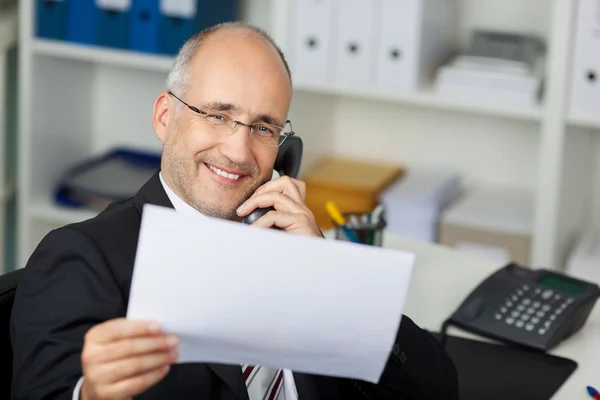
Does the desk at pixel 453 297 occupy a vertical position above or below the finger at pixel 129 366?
below

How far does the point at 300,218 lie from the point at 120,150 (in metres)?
2.13

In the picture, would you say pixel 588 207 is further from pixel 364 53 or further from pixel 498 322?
pixel 498 322

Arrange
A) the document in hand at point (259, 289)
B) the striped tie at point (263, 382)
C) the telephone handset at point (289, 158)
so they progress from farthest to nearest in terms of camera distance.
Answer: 1. the telephone handset at point (289, 158)
2. the striped tie at point (263, 382)
3. the document in hand at point (259, 289)

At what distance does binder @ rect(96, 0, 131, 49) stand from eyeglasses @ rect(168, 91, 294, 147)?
1.61m

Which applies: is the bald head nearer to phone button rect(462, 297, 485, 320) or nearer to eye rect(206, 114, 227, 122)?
eye rect(206, 114, 227, 122)

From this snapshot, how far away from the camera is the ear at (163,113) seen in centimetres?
163

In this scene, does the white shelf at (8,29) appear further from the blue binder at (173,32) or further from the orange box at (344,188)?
the orange box at (344,188)

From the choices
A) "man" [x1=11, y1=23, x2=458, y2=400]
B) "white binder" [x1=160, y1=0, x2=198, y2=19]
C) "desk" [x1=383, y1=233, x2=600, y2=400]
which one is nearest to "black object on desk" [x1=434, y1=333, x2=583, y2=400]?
"desk" [x1=383, y1=233, x2=600, y2=400]

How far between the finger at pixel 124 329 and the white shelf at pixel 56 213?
226 centimetres

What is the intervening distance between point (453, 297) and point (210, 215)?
66 centimetres

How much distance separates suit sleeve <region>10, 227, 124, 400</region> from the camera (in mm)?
1284

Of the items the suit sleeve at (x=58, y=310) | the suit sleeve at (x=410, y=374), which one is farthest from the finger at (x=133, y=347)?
the suit sleeve at (x=410, y=374)

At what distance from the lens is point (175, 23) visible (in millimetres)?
3094

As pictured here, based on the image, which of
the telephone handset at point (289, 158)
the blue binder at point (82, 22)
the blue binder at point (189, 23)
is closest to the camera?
the telephone handset at point (289, 158)
